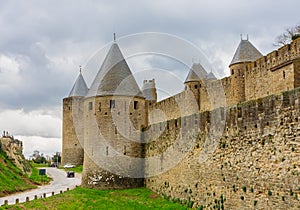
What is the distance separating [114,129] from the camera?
24484 mm

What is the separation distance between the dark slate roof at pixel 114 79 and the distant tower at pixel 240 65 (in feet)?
25.8

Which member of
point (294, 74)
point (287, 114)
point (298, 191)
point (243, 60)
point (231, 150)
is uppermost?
point (243, 60)

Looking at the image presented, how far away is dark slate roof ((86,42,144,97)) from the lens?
25.1 meters

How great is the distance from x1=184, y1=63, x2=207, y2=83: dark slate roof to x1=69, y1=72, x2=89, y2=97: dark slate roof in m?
14.8

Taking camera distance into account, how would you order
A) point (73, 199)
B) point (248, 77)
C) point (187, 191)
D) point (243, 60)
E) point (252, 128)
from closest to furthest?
point (252, 128), point (187, 191), point (73, 199), point (248, 77), point (243, 60)

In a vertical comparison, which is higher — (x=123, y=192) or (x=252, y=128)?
(x=252, y=128)

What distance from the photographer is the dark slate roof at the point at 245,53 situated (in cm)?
3066

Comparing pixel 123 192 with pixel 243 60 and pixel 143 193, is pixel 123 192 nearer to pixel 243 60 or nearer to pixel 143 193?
pixel 143 193

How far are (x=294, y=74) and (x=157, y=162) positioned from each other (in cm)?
877

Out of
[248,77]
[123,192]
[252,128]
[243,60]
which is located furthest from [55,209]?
[243,60]

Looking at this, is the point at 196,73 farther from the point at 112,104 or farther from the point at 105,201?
the point at 105,201

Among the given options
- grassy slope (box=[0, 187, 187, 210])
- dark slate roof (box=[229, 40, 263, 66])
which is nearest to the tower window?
grassy slope (box=[0, 187, 187, 210])

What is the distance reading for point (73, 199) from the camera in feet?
69.6

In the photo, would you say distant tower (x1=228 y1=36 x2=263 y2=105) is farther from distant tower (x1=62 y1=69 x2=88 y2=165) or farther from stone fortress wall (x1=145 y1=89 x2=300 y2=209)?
distant tower (x1=62 y1=69 x2=88 y2=165)
